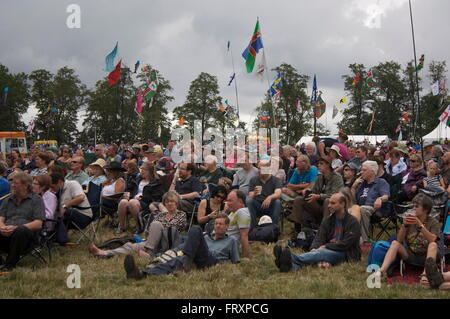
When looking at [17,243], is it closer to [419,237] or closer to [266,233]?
[266,233]

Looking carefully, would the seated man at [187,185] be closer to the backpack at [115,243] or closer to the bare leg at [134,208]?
the bare leg at [134,208]

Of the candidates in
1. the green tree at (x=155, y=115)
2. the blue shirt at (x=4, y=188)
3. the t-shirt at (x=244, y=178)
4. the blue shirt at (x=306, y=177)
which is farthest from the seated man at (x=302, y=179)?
the green tree at (x=155, y=115)

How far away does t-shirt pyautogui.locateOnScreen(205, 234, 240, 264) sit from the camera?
18.6 feet

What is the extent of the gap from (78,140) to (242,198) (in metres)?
57.7

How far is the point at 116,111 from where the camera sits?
54906 millimetres

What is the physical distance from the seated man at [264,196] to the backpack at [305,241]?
0.69 m

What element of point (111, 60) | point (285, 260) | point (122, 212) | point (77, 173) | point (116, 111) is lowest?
point (285, 260)

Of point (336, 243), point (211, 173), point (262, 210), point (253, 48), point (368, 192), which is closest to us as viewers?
point (336, 243)

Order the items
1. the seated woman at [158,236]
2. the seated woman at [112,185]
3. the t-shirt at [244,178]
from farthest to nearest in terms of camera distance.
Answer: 1. the seated woman at [112,185]
2. the t-shirt at [244,178]
3. the seated woman at [158,236]

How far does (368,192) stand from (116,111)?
50814 millimetres

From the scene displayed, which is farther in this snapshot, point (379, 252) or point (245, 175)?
point (245, 175)

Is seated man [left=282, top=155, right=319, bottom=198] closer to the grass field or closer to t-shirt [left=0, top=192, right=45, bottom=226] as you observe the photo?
the grass field

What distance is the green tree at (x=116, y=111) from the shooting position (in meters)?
54.7

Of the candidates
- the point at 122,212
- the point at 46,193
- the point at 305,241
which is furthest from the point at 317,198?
the point at 46,193
